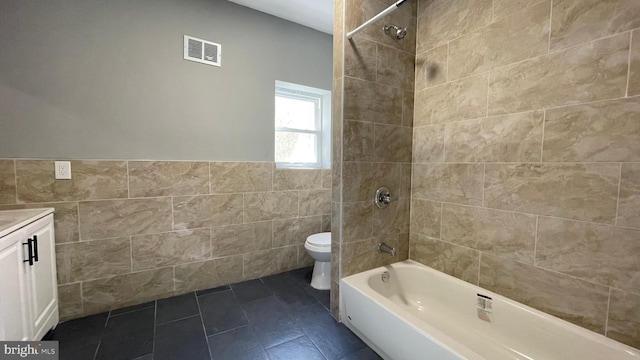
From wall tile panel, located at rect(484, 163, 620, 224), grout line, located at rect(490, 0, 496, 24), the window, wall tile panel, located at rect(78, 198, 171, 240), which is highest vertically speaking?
grout line, located at rect(490, 0, 496, 24)

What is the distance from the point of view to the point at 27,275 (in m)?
1.28

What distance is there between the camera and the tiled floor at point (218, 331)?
56.3 inches

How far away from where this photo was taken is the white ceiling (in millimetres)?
2152

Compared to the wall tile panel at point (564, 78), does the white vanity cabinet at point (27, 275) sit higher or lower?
lower

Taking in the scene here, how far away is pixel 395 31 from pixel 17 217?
2618 mm

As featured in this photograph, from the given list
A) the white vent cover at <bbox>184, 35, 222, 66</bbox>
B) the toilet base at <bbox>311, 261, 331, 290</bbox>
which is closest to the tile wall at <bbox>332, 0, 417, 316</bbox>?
the toilet base at <bbox>311, 261, 331, 290</bbox>

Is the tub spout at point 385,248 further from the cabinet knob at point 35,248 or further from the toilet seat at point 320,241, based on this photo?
the cabinet knob at point 35,248

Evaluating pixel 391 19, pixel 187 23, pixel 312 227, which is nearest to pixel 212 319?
pixel 312 227

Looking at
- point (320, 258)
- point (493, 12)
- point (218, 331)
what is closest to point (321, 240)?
point (320, 258)

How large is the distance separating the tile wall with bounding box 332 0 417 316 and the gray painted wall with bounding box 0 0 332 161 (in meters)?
0.93

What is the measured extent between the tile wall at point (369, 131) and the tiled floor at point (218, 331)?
0.36 metres

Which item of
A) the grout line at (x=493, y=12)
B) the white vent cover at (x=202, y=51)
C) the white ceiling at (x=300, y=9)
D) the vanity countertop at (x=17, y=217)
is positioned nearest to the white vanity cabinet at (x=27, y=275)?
the vanity countertop at (x=17, y=217)

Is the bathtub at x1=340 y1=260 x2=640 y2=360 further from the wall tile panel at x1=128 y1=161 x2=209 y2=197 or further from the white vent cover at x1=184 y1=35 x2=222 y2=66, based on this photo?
the white vent cover at x1=184 y1=35 x2=222 y2=66

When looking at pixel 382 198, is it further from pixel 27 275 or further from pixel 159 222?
pixel 27 275
